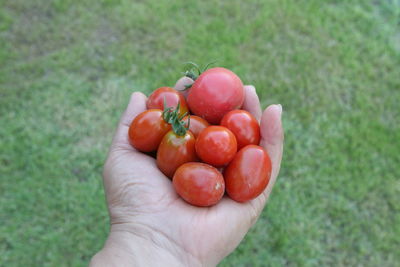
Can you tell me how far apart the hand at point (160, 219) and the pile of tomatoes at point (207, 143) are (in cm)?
8

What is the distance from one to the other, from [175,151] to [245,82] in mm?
2312

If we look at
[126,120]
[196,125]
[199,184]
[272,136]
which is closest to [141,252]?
[199,184]

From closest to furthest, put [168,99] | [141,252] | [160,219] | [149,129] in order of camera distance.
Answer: [141,252] < [160,219] < [149,129] < [168,99]

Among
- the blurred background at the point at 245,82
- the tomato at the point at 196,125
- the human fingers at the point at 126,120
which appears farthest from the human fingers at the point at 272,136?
the blurred background at the point at 245,82

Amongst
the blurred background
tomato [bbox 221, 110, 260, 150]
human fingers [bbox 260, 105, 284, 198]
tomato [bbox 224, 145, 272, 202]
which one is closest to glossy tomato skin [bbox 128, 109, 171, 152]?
tomato [bbox 221, 110, 260, 150]

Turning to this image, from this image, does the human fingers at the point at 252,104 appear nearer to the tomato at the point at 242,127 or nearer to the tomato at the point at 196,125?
the tomato at the point at 242,127

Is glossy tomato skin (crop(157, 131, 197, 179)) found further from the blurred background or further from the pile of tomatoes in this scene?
the blurred background

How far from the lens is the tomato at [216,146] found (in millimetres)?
2096

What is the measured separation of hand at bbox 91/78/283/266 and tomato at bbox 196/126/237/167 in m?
0.26

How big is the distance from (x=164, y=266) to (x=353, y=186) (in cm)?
235

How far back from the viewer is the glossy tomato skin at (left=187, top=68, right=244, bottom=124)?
95.7 inches

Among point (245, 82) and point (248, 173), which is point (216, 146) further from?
point (245, 82)

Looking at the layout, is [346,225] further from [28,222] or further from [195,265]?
[28,222]

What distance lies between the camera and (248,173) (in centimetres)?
212
